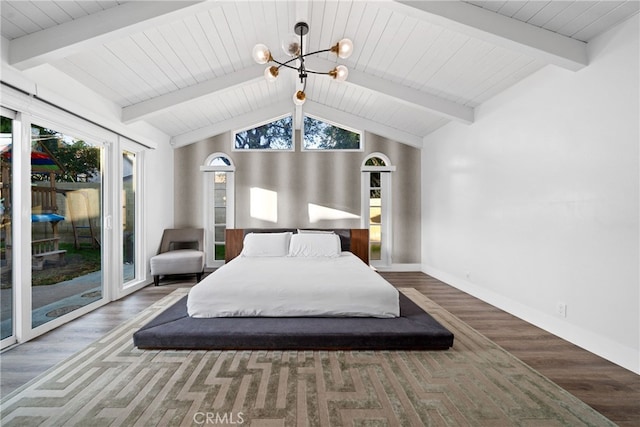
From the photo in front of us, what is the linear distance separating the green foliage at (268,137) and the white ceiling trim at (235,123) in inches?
6.4

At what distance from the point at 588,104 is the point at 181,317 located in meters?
3.97

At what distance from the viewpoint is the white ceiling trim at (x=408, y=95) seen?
13.0 feet

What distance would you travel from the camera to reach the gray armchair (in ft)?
14.8

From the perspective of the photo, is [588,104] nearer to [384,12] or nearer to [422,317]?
[384,12]

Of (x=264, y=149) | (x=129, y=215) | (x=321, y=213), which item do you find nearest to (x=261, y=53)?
(x=264, y=149)

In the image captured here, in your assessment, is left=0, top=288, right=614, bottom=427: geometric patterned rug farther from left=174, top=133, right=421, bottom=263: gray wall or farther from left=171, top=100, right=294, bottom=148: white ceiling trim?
left=171, top=100, right=294, bottom=148: white ceiling trim

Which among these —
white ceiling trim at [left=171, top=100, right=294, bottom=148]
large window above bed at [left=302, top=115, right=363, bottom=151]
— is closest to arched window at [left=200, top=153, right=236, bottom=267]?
white ceiling trim at [left=171, top=100, right=294, bottom=148]

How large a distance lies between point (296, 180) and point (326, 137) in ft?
3.39

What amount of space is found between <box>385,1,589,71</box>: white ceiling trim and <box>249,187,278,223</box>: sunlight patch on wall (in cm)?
378

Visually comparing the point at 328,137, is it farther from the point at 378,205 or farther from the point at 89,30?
the point at 89,30

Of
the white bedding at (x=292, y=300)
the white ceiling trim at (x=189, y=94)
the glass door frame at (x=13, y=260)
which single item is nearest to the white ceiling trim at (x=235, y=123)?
the white ceiling trim at (x=189, y=94)

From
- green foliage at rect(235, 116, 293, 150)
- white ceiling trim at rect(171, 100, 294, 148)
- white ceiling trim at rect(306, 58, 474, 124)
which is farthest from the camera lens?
green foliage at rect(235, 116, 293, 150)

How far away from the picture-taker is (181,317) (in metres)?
2.62

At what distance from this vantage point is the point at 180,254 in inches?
184
